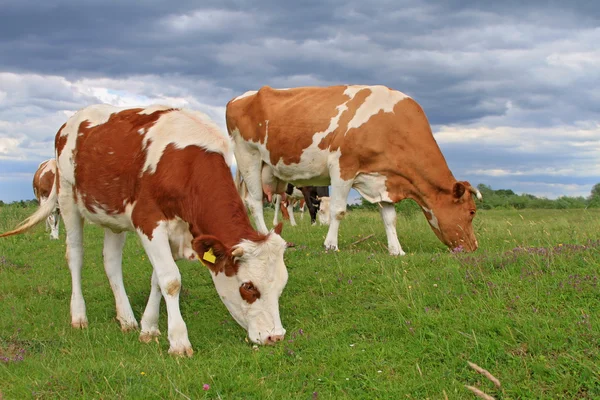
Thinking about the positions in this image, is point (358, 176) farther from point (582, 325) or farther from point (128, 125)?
point (582, 325)

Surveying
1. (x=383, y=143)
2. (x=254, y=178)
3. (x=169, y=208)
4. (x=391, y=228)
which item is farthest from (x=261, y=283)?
(x=254, y=178)

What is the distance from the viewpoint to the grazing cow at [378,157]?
1099 cm

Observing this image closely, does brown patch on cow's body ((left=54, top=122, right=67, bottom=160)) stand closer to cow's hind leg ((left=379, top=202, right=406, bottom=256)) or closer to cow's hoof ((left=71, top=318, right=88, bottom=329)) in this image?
cow's hoof ((left=71, top=318, right=88, bottom=329))

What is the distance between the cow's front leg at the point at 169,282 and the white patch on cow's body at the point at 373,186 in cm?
512

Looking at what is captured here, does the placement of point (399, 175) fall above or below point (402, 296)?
above

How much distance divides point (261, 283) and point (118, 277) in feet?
9.87

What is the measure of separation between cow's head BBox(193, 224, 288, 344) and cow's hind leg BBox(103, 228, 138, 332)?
222cm

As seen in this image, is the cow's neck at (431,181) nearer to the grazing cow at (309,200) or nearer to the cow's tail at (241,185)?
the cow's tail at (241,185)

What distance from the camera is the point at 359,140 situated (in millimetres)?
10914

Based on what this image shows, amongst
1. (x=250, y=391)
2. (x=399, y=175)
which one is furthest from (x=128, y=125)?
(x=399, y=175)

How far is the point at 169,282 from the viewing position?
22.2 ft

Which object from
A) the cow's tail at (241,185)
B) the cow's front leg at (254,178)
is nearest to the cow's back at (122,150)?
the cow's front leg at (254,178)

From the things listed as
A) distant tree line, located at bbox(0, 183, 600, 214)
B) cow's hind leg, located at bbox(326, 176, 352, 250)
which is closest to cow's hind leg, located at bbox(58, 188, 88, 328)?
cow's hind leg, located at bbox(326, 176, 352, 250)

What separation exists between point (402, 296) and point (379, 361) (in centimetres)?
153
